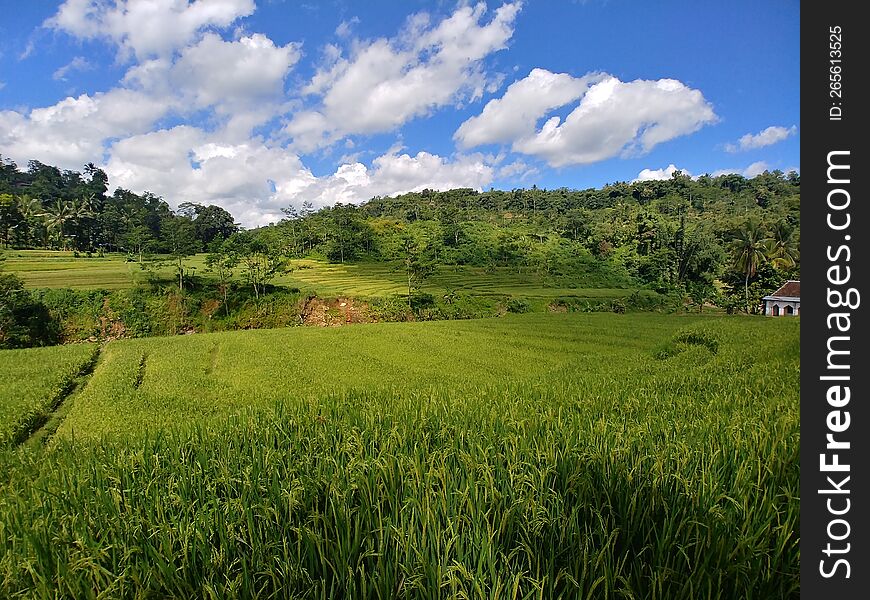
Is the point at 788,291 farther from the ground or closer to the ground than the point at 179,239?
closer to the ground

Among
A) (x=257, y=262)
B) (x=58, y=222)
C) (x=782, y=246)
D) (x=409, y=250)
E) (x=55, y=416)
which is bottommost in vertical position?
(x=55, y=416)

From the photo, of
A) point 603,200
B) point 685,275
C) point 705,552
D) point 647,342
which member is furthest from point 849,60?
point 603,200

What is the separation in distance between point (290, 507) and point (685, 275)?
3143 cm

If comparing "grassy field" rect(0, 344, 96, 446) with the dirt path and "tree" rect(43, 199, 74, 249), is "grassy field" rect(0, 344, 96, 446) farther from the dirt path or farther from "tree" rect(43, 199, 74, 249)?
"tree" rect(43, 199, 74, 249)

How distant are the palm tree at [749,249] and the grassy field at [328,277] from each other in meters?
8.06

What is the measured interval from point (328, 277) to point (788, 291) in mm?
27578

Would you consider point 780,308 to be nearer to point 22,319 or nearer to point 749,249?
point 749,249

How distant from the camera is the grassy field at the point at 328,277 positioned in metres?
25.5

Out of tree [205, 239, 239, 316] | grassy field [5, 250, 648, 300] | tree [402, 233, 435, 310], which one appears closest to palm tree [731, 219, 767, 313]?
grassy field [5, 250, 648, 300]

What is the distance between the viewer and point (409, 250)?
39000 mm

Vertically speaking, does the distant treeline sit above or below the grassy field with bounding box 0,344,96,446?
above

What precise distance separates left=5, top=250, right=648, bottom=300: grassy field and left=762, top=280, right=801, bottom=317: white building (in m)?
8.99

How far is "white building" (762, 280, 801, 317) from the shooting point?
16.1 meters

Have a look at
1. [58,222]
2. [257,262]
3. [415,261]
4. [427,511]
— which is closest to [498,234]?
[415,261]
